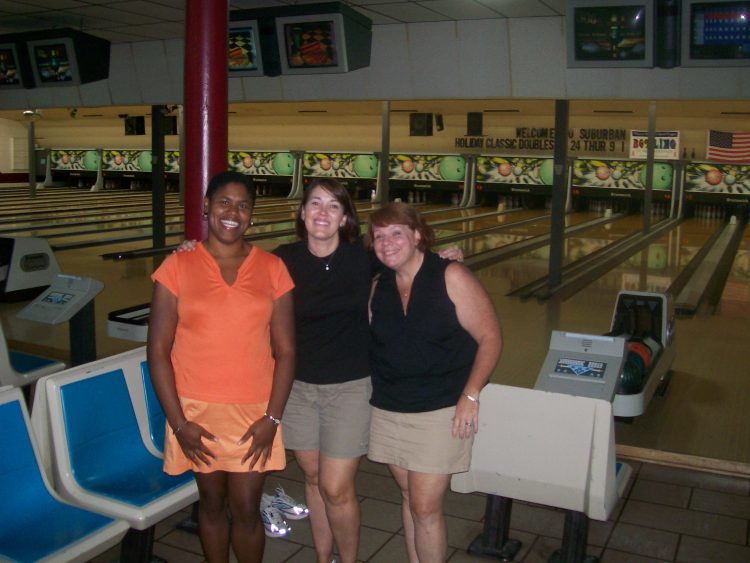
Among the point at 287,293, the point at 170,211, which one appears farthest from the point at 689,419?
the point at 170,211

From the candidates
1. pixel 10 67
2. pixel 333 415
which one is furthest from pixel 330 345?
pixel 10 67

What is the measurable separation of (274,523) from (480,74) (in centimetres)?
453

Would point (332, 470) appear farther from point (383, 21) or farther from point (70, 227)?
point (70, 227)

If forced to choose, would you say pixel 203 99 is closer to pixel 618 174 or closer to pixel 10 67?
pixel 10 67

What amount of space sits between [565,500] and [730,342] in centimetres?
360

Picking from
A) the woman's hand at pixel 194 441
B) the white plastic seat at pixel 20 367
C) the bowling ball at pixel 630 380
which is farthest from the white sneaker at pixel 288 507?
the bowling ball at pixel 630 380

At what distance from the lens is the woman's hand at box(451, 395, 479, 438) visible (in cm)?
207

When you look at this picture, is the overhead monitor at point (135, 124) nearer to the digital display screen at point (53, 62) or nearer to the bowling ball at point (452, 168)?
the bowling ball at point (452, 168)

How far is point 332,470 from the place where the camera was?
2180 millimetres

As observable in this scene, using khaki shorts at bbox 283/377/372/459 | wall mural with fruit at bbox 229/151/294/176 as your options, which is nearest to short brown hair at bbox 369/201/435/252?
khaki shorts at bbox 283/377/372/459

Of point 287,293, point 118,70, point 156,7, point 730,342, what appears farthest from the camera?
point 118,70

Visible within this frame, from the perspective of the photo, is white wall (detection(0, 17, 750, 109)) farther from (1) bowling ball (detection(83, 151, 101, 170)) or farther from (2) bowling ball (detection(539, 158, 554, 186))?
(1) bowling ball (detection(83, 151, 101, 170))

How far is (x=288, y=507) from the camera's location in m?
2.90

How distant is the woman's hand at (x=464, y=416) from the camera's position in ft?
6.79
